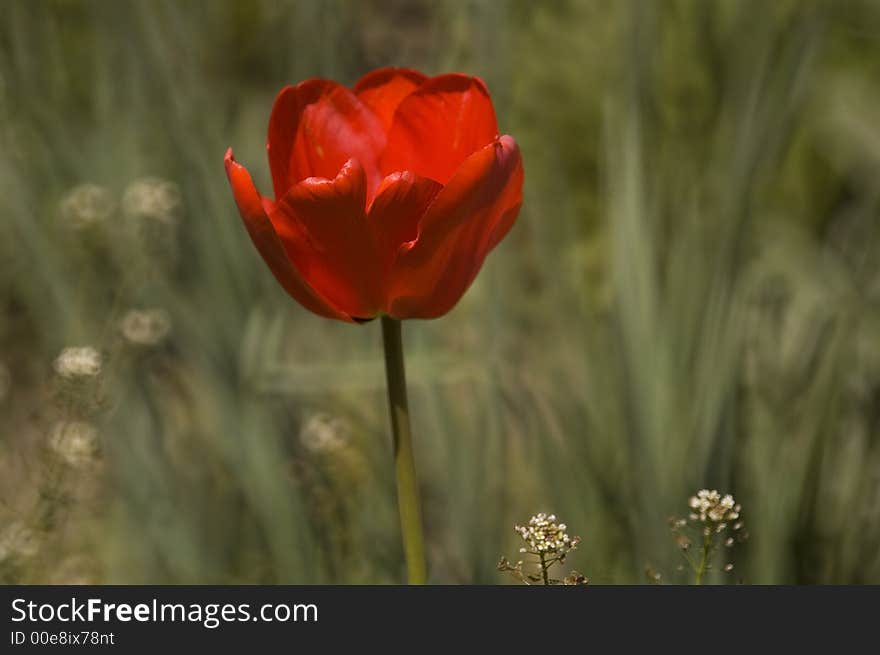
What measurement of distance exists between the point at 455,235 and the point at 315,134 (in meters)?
0.12

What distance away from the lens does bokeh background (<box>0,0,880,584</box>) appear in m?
1.02

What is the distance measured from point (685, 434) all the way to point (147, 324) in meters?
0.52

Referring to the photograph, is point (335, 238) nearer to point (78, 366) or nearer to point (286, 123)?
point (286, 123)

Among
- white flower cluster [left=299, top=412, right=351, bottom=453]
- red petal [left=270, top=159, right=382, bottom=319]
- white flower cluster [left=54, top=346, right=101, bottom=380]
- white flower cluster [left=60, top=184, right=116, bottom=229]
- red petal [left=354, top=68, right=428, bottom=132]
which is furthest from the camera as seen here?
white flower cluster [left=60, top=184, right=116, bottom=229]

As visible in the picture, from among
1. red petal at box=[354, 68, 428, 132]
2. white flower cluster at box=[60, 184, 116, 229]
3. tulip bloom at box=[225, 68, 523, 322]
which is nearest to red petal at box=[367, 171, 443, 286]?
tulip bloom at box=[225, 68, 523, 322]

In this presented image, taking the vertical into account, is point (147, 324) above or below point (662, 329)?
above

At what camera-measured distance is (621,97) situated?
1.26 m

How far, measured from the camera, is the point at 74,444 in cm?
99

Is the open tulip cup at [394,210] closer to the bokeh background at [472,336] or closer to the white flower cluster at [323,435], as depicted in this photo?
the bokeh background at [472,336]

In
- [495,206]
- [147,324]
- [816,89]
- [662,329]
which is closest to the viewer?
[495,206]

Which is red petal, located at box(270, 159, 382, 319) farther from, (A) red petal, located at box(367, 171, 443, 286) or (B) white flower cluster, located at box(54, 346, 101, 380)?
(B) white flower cluster, located at box(54, 346, 101, 380)
